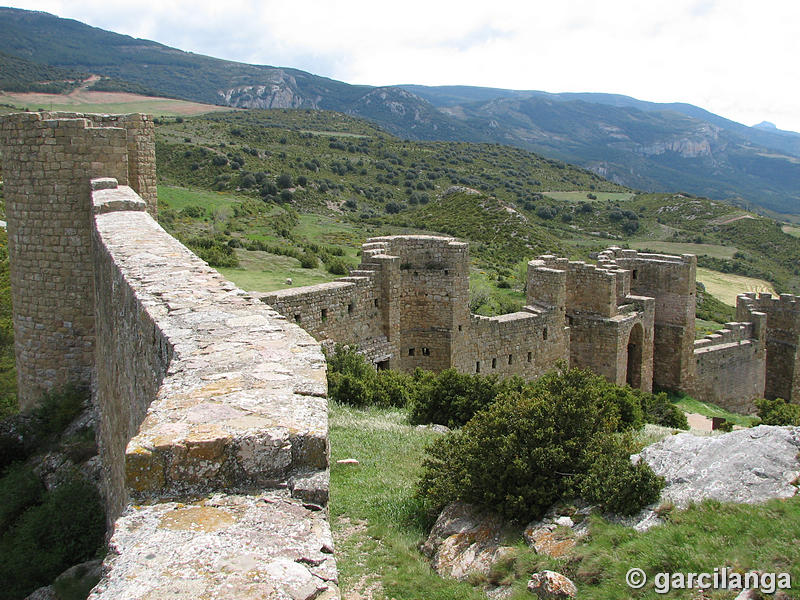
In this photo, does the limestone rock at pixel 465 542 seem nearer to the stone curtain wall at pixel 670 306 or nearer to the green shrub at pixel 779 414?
the green shrub at pixel 779 414

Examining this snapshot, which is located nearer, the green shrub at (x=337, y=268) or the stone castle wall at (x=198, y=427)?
the stone castle wall at (x=198, y=427)

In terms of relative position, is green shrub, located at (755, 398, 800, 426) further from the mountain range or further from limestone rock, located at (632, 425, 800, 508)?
the mountain range

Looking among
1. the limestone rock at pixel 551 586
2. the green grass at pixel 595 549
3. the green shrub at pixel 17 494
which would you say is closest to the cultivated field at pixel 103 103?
the green shrub at pixel 17 494

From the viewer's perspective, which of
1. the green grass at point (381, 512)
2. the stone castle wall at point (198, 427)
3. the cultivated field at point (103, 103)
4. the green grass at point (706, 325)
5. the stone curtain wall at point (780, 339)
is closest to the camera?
the stone castle wall at point (198, 427)

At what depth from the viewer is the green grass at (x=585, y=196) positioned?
69.0 meters

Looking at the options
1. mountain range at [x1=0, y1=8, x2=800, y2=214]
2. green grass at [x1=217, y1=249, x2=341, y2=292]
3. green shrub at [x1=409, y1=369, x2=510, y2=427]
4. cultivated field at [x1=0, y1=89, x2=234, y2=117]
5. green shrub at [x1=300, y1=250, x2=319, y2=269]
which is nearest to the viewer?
green shrub at [x1=409, y1=369, x2=510, y2=427]

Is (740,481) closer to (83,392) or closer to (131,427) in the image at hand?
(131,427)

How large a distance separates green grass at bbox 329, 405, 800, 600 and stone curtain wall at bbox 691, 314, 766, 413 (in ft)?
57.9

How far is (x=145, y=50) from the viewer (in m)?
143

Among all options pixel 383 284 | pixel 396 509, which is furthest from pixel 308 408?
pixel 383 284

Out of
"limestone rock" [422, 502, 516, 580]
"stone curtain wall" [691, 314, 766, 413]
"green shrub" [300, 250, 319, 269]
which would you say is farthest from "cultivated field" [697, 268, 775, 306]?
"limestone rock" [422, 502, 516, 580]

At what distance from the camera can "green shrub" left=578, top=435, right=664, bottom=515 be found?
6363mm

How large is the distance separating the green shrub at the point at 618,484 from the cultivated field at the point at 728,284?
4086cm

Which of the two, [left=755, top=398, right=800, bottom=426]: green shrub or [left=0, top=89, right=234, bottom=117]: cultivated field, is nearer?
[left=755, top=398, right=800, bottom=426]: green shrub
